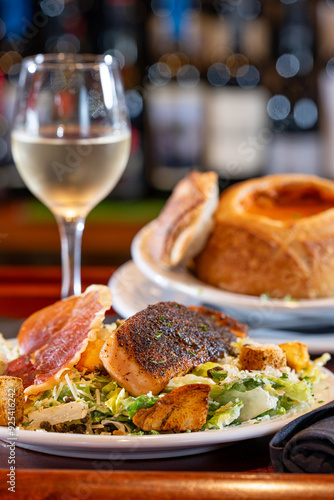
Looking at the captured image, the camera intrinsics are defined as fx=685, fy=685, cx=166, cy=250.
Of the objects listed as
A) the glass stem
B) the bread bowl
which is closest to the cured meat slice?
the glass stem

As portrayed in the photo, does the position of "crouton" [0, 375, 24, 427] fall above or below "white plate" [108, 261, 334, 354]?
above

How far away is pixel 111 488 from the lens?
0.70m

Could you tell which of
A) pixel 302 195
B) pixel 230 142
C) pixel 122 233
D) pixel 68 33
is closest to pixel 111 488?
pixel 302 195

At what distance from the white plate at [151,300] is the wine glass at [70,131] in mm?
125

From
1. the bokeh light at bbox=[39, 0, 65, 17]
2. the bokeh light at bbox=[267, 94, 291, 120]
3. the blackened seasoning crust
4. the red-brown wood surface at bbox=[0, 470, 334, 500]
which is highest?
the bokeh light at bbox=[39, 0, 65, 17]

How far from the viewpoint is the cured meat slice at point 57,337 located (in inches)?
39.2

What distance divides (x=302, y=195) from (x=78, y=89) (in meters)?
0.75

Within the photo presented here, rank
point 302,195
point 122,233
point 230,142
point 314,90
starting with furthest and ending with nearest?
point 314,90 < point 230,142 < point 122,233 < point 302,195

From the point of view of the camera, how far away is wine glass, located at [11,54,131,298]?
1.51 m

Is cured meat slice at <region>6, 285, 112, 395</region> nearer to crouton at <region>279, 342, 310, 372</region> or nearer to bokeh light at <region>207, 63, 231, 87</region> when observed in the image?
crouton at <region>279, 342, 310, 372</region>

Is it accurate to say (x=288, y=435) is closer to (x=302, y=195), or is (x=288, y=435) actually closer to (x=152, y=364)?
(x=152, y=364)

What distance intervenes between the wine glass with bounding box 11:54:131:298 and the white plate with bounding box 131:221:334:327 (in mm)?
210

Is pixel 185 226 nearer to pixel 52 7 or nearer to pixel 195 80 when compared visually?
pixel 195 80

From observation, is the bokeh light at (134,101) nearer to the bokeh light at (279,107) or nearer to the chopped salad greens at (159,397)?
the bokeh light at (279,107)
